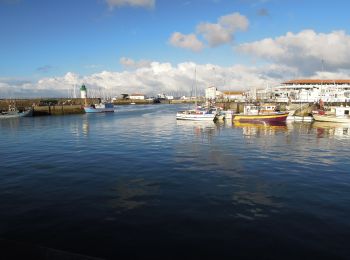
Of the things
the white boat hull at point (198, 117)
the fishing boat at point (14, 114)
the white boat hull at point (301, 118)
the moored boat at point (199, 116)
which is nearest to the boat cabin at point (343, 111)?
the white boat hull at point (301, 118)

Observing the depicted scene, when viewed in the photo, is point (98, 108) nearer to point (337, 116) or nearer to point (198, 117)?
point (198, 117)

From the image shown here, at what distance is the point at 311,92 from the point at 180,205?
10726 centimetres

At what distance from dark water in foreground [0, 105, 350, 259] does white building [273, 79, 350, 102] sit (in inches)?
3539

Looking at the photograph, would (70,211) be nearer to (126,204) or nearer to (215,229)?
(126,204)

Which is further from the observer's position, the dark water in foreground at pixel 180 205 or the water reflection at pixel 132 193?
the water reflection at pixel 132 193

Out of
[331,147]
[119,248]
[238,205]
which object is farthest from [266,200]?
[331,147]

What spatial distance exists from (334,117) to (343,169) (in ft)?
152

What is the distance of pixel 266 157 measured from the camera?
24.1 m

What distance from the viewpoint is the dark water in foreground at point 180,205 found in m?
9.38

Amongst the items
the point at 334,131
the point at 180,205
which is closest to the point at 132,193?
the point at 180,205

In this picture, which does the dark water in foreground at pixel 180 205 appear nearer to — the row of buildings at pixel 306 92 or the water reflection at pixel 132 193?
the water reflection at pixel 132 193

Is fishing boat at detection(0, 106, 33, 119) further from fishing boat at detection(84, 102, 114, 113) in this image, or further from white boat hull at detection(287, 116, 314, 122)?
white boat hull at detection(287, 116, 314, 122)

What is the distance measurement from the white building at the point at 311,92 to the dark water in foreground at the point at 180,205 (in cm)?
8988

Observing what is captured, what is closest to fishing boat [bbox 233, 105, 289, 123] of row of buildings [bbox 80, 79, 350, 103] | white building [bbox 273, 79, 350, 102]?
row of buildings [bbox 80, 79, 350, 103]
